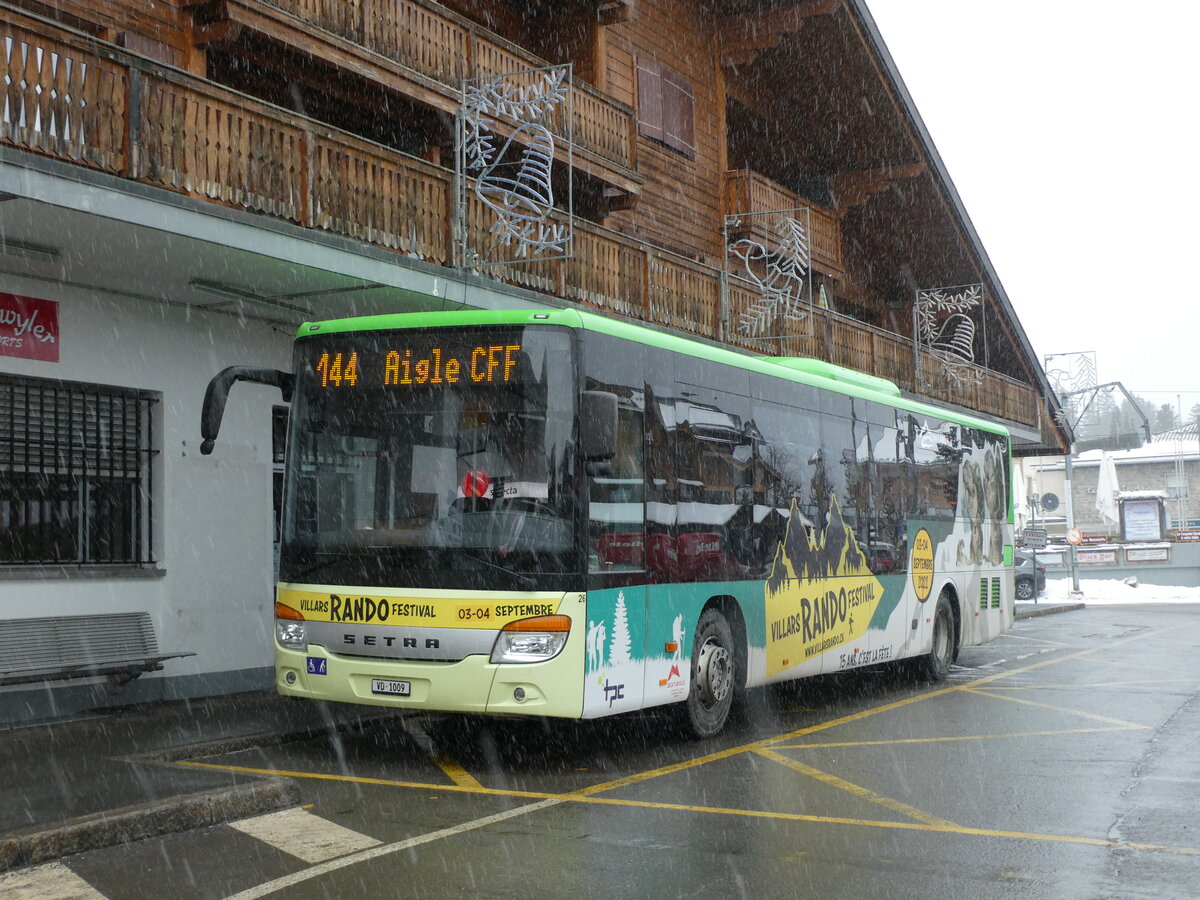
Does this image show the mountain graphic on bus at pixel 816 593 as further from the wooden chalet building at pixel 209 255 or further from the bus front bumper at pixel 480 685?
the wooden chalet building at pixel 209 255

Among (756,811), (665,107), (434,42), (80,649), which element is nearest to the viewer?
(756,811)

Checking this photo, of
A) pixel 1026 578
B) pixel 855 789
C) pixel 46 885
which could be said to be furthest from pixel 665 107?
pixel 1026 578

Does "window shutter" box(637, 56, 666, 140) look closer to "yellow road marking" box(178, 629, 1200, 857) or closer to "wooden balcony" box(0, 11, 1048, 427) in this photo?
"wooden balcony" box(0, 11, 1048, 427)

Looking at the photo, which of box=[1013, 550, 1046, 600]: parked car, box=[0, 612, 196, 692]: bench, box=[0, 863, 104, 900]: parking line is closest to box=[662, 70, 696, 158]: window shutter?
box=[0, 612, 196, 692]: bench

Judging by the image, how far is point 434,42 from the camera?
52.5 feet

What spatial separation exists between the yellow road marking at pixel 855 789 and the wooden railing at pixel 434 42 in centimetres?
888

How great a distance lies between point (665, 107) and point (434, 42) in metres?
7.68

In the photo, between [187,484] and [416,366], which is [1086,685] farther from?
[187,484]

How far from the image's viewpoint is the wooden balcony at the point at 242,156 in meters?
9.66

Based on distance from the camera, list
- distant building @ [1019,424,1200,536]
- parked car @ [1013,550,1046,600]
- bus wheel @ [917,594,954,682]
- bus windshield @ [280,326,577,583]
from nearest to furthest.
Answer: bus windshield @ [280,326,577,583], bus wheel @ [917,594,954,682], parked car @ [1013,550,1046,600], distant building @ [1019,424,1200,536]

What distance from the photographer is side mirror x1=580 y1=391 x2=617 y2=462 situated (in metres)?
8.45

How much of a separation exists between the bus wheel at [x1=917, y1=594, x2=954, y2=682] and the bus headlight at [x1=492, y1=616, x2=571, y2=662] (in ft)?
24.4

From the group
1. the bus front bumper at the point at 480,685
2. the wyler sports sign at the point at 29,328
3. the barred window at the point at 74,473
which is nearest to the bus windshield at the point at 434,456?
the bus front bumper at the point at 480,685

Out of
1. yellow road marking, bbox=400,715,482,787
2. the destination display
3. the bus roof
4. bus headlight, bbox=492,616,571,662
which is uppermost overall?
the bus roof
